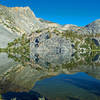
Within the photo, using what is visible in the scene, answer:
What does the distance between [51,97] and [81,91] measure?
566cm

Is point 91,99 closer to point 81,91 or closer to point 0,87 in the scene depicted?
point 81,91

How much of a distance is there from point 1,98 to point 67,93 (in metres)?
9.26

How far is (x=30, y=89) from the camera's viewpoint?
987 inches

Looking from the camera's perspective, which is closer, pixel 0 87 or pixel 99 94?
pixel 99 94

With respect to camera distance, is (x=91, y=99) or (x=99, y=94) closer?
(x=91, y=99)

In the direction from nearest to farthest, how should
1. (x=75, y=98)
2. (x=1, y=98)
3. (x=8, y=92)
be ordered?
(x=1, y=98)
(x=75, y=98)
(x=8, y=92)

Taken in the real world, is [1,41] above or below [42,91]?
above

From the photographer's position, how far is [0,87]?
2558 centimetres

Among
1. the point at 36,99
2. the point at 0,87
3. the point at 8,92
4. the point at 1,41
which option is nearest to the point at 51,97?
the point at 36,99

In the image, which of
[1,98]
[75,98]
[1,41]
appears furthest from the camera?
[1,41]

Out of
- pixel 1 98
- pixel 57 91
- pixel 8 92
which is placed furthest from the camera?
pixel 57 91

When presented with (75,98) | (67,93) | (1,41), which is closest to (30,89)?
(67,93)

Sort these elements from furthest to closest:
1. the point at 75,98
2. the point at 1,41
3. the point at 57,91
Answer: the point at 1,41 → the point at 57,91 → the point at 75,98

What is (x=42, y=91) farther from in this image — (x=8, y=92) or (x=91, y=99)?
(x=91, y=99)
